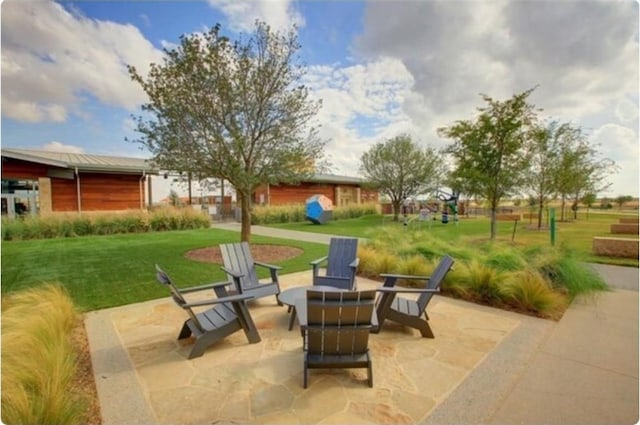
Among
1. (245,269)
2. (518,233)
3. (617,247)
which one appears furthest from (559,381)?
(518,233)

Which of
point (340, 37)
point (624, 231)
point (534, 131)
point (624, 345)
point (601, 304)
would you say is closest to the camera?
point (624, 345)

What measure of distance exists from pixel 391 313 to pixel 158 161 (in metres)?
7.25

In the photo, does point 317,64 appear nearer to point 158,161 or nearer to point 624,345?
point 158,161

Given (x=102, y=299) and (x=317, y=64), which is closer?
(x=102, y=299)

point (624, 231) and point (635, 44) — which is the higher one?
point (635, 44)

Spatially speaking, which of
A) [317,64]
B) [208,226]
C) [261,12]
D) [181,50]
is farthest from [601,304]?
[208,226]

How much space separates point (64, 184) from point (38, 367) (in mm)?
18303

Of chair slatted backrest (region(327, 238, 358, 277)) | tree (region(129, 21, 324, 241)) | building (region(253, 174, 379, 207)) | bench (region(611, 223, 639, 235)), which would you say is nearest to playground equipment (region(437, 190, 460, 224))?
building (region(253, 174, 379, 207))

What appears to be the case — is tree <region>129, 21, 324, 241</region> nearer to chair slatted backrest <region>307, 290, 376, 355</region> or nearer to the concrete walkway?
the concrete walkway

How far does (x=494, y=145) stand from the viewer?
11.7m

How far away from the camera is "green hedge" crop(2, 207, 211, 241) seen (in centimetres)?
1248

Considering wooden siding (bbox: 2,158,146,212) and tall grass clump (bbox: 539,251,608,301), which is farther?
wooden siding (bbox: 2,158,146,212)

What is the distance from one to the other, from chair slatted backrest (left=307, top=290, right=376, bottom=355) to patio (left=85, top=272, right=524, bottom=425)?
1.22 feet

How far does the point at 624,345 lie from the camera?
3719 mm
